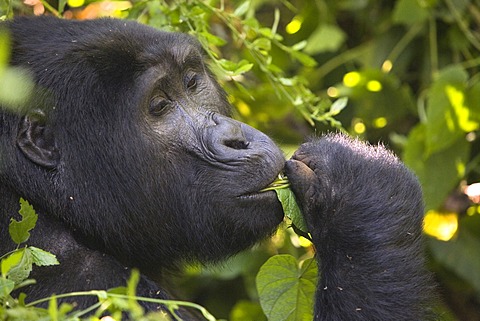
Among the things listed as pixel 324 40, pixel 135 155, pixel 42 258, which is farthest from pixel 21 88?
pixel 324 40

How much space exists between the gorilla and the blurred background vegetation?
72 cm

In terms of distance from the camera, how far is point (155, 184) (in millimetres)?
2467

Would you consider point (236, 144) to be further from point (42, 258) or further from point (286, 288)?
point (42, 258)

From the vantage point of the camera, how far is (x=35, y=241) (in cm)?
238

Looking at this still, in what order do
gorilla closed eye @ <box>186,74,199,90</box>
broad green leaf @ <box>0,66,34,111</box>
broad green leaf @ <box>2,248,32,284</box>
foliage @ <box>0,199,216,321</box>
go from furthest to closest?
gorilla closed eye @ <box>186,74,199,90</box>
broad green leaf @ <box>0,66,34,111</box>
broad green leaf @ <box>2,248,32,284</box>
foliage @ <box>0,199,216,321</box>

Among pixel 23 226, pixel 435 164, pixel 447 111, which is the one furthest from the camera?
pixel 435 164

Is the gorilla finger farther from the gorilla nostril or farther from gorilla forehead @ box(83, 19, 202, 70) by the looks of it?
gorilla forehead @ box(83, 19, 202, 70)

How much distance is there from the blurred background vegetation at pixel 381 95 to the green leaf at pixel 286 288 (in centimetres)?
83

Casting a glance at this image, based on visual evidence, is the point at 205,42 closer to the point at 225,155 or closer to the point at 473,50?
the point at 225,155

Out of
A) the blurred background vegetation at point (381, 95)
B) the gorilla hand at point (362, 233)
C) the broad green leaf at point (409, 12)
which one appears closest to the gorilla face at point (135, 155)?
the gorilla hand at point (362, 233)

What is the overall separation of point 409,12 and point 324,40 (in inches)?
18.6

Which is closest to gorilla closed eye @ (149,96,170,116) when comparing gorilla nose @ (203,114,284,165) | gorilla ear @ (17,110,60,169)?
gorilla nose @ (203,114,284,165)

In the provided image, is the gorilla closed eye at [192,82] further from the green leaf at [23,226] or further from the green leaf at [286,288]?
A: the green leaf at [23,226]

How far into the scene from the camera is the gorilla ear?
2381 millimetres
